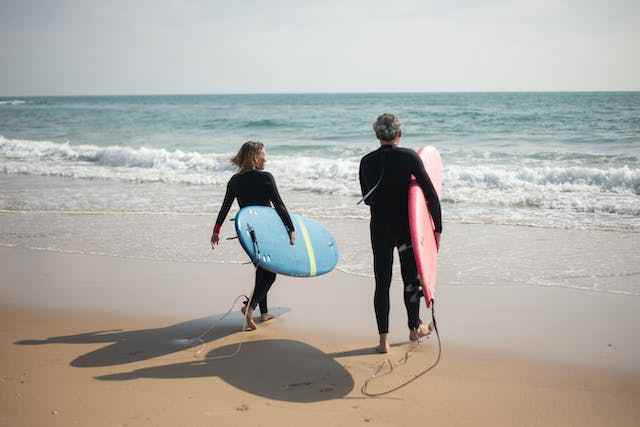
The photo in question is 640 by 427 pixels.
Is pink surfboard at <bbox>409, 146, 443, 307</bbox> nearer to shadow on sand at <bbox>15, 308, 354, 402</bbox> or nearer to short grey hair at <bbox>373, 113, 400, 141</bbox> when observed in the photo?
short grey hair at <bbox>373, 113, 400, 141</bbox>

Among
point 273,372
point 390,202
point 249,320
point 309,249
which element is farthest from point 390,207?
point 249,320

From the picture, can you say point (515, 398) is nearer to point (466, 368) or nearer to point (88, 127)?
point (466, 368)

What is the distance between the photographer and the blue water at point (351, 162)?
9602 millimetres

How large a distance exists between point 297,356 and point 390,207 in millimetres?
1203

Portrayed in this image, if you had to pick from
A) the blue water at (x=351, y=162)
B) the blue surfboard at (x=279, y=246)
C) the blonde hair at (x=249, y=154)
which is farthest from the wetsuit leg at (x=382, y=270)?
the blue water at (x=351, y=162)

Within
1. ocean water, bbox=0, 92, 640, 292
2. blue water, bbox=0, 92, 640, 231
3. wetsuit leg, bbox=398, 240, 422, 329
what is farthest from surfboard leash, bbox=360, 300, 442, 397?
blue water, bbox=0, 92, 640, 231

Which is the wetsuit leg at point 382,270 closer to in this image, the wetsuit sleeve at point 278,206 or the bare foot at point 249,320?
the wetsuit sleeve at point 278,206

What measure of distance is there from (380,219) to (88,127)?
112 ft

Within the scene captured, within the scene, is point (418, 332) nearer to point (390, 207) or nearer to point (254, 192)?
point (390, 207)

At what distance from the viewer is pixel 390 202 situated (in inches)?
147

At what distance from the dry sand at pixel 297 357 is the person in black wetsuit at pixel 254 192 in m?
0.33

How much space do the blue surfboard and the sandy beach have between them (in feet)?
1.73

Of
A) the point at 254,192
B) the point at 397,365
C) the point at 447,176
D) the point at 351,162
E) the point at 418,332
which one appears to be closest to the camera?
the point at 397,365

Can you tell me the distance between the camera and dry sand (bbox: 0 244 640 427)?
118 inches
